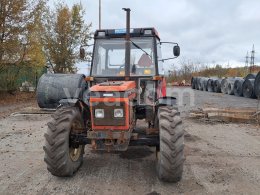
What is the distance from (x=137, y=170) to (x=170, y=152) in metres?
1.15

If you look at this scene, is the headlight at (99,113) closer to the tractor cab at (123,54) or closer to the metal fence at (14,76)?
the tractor cab at (123,54)

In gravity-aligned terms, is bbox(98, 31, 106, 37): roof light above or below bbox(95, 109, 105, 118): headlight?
above

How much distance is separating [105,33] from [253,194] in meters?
4.32

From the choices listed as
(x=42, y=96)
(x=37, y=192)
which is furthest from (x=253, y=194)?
(x=42, y=96)

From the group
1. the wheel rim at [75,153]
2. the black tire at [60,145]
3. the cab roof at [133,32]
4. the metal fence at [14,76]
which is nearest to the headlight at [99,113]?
the black tire at [60,145]

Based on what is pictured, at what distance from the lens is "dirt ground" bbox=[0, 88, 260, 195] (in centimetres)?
514

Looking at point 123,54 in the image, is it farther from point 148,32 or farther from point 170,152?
point 170,152

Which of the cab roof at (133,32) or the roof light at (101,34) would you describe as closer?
the cab roof at (133,32)

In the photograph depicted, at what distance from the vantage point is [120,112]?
5469mm

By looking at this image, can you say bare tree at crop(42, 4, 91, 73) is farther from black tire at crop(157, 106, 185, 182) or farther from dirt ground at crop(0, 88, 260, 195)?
black tire at crop(157, 106, 185, 182)

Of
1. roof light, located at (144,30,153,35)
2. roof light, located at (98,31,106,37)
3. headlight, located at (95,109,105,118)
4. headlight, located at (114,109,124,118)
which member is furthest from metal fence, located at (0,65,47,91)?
headlight, located at (114,109,124,118)

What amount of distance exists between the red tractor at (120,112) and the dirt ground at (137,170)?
0.29 metres

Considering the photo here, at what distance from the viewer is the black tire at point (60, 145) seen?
5.37 meters

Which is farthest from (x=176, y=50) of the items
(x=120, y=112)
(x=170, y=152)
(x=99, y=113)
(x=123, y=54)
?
(x=170, y=152)
